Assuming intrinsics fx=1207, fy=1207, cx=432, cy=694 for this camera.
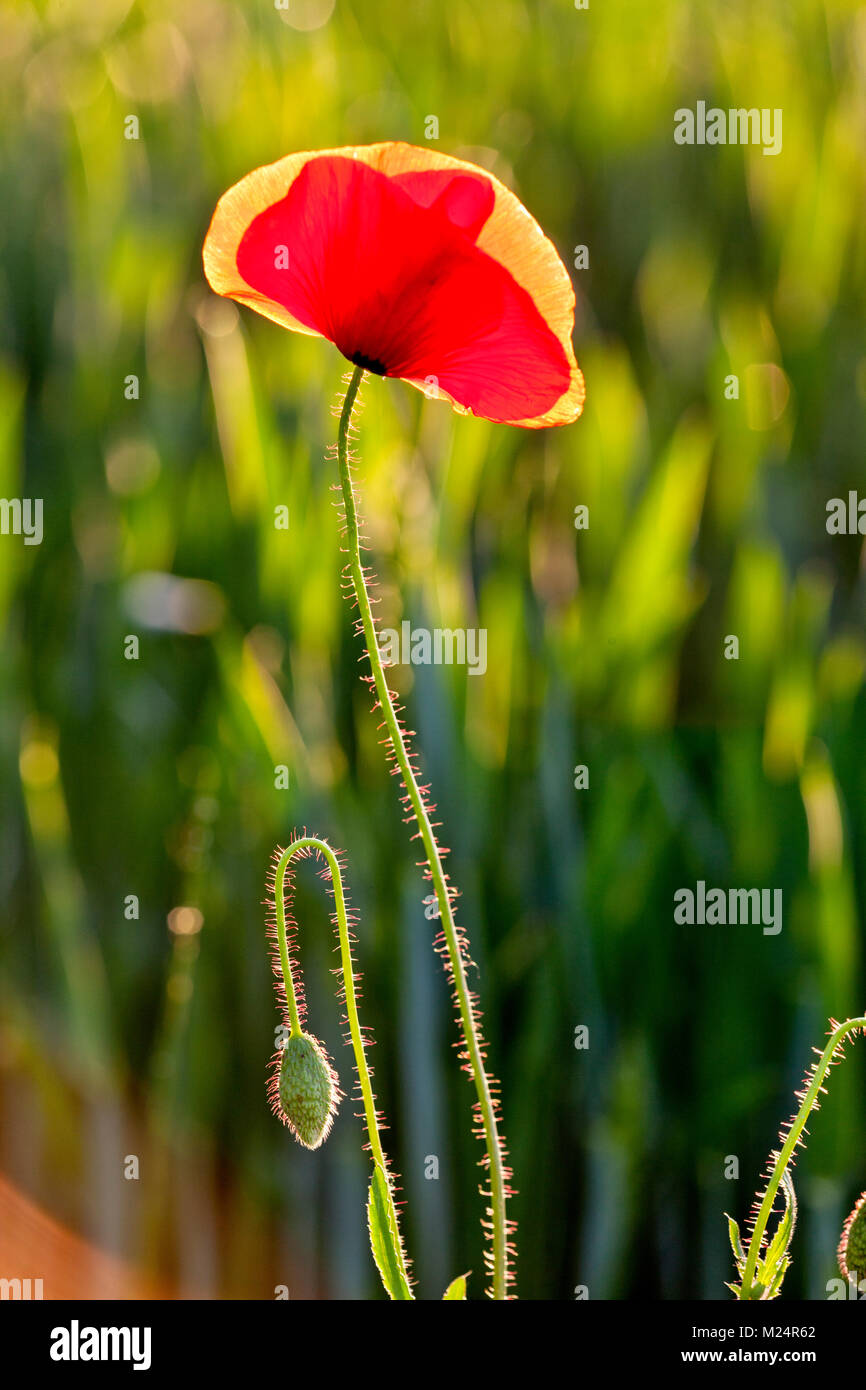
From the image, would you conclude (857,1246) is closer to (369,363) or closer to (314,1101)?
(314,1101)

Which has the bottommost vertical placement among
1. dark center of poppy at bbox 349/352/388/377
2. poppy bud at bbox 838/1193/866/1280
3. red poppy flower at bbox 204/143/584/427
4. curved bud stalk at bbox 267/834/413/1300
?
poppy bud at bbox 838/1193/866/1280

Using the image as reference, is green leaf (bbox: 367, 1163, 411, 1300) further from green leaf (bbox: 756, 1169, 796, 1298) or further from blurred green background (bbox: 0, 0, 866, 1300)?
blurred green background (bbox: 0, 0, 866, 1300)

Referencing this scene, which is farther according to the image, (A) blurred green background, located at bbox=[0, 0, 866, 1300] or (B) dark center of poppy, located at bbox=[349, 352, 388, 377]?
(A) blurred green background, located at bbox=[0, 0, 866, 1300]

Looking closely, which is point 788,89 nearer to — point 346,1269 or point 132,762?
point 132,762

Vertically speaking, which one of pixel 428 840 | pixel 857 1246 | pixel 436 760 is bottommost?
pixel 857 1246

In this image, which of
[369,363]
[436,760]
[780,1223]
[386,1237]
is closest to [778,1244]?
[780,1223]

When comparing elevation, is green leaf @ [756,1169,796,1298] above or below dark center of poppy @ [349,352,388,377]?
below

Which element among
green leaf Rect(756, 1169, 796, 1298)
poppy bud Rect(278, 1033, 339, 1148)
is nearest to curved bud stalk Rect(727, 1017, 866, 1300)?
green leaf Rect(756, 1169, 796, 1298)
